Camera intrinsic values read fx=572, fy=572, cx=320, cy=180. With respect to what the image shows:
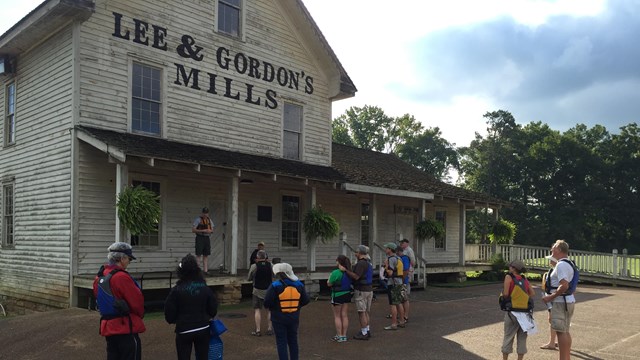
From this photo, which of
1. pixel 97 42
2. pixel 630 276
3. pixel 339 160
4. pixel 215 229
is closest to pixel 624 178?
pixel 630 276

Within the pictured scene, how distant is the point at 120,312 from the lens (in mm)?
5969

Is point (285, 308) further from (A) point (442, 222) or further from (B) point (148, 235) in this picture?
(A) point (442, 222)

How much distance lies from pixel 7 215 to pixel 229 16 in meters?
8.54

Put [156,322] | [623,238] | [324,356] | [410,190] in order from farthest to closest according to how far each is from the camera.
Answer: [623,238], [410,190], [156,322], [324,356]

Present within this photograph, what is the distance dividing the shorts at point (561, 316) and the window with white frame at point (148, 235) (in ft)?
32.8

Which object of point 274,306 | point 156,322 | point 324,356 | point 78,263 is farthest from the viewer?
point 78,263

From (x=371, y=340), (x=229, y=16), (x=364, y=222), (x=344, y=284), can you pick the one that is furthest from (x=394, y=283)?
(x=364, y=222)

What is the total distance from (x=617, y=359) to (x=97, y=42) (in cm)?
1279

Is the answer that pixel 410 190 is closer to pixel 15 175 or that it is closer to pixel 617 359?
pixel 617 359

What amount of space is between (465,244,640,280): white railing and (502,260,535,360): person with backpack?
17023 millimetres

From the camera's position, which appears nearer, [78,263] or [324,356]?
[324,356]

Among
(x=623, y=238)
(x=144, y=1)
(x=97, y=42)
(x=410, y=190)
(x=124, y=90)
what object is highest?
(x=144, y=1)

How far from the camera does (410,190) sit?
64.1 ft

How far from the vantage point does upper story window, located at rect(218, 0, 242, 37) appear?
55.3 feet
